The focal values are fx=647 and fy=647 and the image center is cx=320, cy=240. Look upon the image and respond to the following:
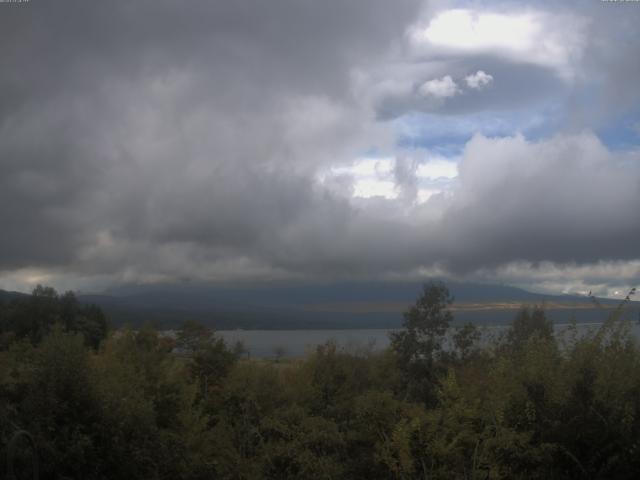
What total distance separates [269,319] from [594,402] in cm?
14952

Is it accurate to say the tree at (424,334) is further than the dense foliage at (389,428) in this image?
Yes

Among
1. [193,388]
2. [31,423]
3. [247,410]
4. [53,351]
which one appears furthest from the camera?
[193,388]

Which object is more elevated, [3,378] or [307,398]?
[3,378]

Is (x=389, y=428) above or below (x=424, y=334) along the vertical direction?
below

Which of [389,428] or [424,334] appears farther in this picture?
[424,334]

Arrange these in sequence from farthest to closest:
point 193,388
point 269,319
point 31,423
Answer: point 269,319 < point 193,388 < point 31,423

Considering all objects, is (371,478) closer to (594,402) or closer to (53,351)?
(594,402)

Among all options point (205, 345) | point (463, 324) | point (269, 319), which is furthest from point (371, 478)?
point (269, 319)

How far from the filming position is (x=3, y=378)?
13.3 metres

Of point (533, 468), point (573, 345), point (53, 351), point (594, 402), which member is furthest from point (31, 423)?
point (573, 345)

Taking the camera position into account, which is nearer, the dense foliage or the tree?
the dense foliage

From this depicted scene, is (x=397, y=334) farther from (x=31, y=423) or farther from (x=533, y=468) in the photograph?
(x=31, y=423)

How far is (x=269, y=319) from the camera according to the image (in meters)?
160

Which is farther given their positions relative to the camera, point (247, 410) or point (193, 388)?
point (193, 388)
